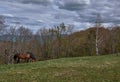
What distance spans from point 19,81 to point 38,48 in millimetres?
69584

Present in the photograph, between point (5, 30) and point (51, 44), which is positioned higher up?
point (5, 30)

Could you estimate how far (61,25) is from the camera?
3460 inches

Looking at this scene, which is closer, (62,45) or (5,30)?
(5,30)

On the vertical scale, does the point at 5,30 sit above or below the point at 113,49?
above

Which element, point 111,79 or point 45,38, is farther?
point 45,38

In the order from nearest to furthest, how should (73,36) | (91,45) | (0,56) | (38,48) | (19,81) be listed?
(19,81)
(0,56)
(91,45)
(38,48)
(73,36)

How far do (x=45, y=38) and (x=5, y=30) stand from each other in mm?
24908

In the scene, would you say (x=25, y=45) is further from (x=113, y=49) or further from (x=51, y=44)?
(x=113, y=49)

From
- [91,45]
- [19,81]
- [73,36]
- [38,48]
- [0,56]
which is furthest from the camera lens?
[73,36]

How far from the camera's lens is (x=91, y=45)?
76812 mm

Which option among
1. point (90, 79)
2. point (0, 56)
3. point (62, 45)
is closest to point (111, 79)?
point (90, 79)

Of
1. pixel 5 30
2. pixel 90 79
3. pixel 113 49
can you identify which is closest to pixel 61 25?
pixel 113 49

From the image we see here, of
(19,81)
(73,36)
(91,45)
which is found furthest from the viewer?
(73,36)

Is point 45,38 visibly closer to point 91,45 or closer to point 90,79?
point 91,45
